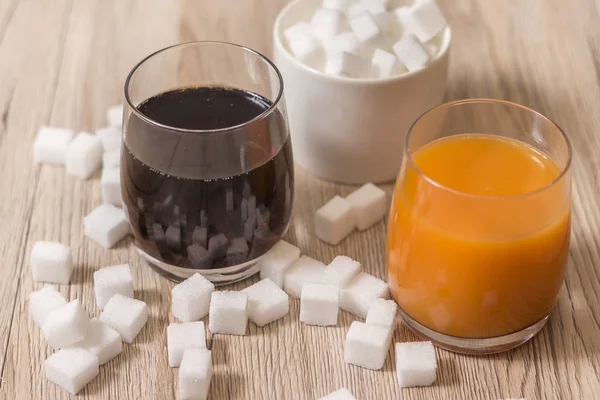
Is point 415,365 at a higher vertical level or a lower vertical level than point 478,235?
lower

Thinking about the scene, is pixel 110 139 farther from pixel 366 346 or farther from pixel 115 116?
pixel 366 346

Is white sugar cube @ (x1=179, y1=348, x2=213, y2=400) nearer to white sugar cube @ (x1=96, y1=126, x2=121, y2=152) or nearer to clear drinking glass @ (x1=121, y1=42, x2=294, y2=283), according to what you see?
clear drinking glass @ (x1=121, y1=42, x2=294, y2=283)

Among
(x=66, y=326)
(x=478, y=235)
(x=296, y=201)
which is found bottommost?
(x=296, y=201)

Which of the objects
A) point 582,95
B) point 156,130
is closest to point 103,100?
point 156,130

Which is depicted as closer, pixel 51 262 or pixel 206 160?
pixel 206 160

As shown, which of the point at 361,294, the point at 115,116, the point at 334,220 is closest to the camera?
the point at 361,294

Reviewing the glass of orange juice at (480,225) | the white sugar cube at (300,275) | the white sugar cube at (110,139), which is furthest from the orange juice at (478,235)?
the white sugar cube at (110,139)

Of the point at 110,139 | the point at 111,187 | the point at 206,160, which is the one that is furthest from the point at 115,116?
the point at 206,160

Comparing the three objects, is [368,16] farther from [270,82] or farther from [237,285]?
[237,285]
